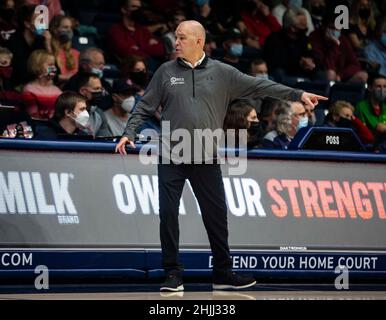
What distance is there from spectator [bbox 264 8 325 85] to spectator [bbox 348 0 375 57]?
1.53 metres

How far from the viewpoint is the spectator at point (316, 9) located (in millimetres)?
17359

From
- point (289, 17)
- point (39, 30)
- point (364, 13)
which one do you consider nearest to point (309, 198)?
point (39, 30)

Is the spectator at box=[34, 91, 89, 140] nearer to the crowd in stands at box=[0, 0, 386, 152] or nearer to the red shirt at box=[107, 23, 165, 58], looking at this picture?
the crowd in stands at box=[0, 0, 386, 152]

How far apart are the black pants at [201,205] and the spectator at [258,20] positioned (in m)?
7.47

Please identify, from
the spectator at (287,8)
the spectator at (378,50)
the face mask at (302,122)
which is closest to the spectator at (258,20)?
the spectator at (287,8)

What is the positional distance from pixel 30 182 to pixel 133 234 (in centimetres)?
96

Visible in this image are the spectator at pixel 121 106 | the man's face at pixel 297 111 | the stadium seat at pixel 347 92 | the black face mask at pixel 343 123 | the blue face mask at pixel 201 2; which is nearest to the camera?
the man's face at pixel 297 111

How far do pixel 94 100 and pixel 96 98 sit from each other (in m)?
0.03

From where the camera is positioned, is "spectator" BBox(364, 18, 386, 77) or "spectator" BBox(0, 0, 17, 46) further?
"spectator" BBox(364, 18, 386, 77)

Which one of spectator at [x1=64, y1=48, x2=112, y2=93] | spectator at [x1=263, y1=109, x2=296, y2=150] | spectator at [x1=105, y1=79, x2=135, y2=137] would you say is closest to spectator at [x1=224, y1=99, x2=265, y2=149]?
spectator at [x1=263, y1=109, x2=296, y2=150]

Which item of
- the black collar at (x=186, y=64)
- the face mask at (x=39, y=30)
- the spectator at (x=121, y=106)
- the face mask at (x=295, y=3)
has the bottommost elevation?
the spectator at (x=121, y=106)

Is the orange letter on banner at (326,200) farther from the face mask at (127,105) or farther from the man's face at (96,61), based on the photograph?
the man's face at (96,61)

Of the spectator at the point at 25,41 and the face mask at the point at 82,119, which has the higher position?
the spectator at the point at 25,41

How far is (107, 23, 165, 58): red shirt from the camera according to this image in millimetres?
14469
